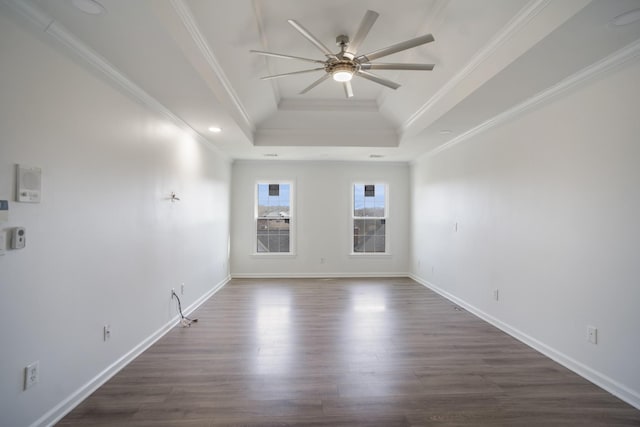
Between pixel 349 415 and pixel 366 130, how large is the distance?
3.93 metres

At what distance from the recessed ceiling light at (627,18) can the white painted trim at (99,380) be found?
Result: 13.4ft

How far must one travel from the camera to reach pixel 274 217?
20.4 feet

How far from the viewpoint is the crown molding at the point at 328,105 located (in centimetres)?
433

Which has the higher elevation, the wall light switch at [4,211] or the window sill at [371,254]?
the wall light switch at [4,211]

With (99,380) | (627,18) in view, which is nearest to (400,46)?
(627,18)

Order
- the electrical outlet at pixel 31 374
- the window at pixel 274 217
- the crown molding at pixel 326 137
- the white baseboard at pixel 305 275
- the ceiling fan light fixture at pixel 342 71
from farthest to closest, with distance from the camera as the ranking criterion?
the window at pixel 274 217, the white baseboard at pixel 305 275, the crown molding at pixel 326 137, the ceiling fan light fixture at pixel 342 71, the electrical outlet at pixel 31 374

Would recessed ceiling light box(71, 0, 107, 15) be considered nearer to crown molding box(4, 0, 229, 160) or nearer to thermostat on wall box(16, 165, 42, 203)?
crown molding box(4, 0, 229, 160)

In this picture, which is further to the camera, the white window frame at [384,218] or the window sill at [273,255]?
the white window frame at [384,218]

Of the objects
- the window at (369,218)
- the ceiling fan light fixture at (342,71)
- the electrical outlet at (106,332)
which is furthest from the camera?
the window at (369,218)

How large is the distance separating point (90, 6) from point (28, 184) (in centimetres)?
104

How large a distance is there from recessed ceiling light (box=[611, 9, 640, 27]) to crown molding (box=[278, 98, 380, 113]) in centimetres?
286

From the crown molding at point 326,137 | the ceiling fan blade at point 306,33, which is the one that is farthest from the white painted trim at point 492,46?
the ceiling fan blade at point 306,33

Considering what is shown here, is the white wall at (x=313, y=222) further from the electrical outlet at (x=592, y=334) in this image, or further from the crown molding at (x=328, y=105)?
the electrical outlet at (x=592, y=334)

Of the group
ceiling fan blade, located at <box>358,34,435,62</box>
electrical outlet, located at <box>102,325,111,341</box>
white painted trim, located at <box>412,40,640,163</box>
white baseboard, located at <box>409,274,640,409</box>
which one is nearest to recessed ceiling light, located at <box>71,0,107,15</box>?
ceiling fan blade, located at <box>358,34,435,62</box>
